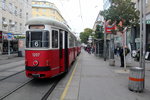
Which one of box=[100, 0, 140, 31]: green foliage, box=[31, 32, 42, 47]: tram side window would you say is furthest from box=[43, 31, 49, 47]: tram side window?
box=[100, 0, 140, 31]: green foliage

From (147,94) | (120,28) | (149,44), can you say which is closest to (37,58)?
(147,94)

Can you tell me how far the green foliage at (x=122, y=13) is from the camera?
417 inches

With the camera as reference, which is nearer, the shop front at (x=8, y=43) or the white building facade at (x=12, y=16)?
the shop front at (x=8, y=43)

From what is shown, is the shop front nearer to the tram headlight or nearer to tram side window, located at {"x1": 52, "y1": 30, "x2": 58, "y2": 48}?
tram side window, located at {"x1": 52, "y1": 30, "x2": 58, "y2": 48}

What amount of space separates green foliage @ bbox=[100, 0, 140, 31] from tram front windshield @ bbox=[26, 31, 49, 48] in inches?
245

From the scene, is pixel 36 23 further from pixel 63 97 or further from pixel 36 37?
pixel 63 97

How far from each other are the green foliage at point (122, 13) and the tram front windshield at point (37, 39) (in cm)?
623

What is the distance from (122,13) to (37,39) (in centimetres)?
708

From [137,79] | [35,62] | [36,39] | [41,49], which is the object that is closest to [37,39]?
[36,39]

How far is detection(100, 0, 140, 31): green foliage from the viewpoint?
34.7 feet

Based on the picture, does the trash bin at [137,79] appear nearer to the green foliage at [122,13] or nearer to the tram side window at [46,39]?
the tram side window at [46,39]

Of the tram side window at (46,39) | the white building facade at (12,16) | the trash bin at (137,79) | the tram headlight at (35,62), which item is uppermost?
the white building facade at (12,16)

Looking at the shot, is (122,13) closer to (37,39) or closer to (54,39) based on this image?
(54,39)

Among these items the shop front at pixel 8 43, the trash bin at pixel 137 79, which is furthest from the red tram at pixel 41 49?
the shop front at pixel 8 43
